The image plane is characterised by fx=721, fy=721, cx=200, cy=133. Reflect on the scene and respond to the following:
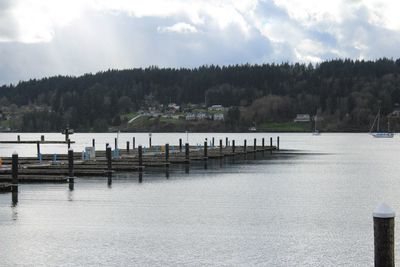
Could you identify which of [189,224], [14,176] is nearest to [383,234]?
[189,224]

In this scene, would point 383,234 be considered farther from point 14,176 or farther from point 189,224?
point 14,176

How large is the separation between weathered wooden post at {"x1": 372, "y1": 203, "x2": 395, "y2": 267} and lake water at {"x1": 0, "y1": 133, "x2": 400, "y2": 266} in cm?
644

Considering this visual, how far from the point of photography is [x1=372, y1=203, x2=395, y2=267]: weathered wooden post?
15359mm

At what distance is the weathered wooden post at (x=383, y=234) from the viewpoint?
15359 mm

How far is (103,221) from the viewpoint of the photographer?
30.9m

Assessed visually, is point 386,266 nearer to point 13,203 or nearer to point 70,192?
point 13,203

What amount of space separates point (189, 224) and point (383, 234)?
50.8 ft

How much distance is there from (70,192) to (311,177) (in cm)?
2573

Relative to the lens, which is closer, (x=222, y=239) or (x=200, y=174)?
(x=222, y=239)

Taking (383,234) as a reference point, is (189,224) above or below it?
below

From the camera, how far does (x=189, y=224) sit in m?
30.5

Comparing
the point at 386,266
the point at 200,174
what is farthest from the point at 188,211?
the point at 200,174

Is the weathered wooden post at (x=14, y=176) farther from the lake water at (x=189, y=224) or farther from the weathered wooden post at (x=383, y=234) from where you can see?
the weathered wooden post at (x=383, y=234)

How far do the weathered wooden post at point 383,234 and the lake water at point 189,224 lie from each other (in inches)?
254
